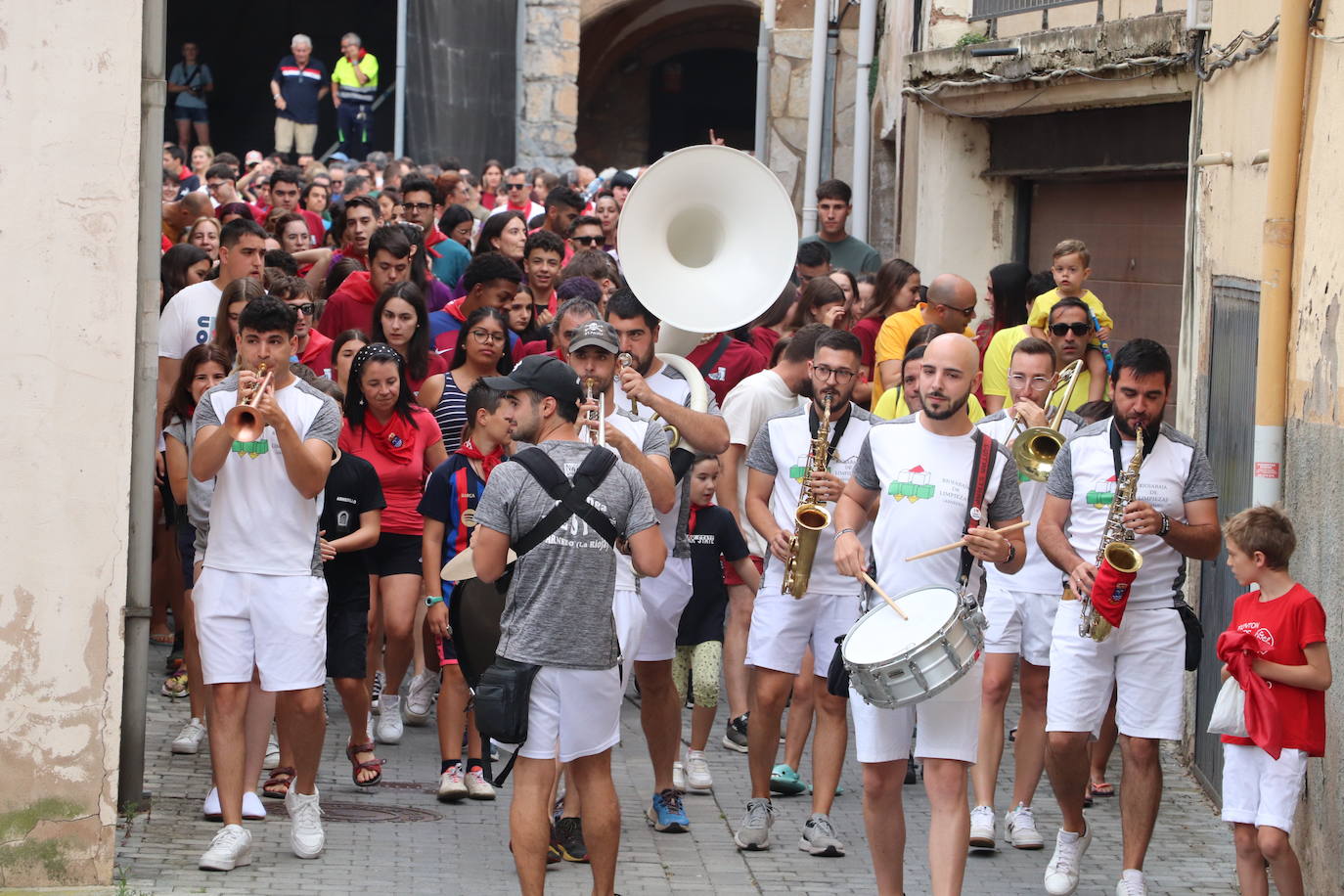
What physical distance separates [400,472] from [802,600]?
1932 millimetres

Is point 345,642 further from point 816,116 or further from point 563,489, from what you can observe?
point 816,116

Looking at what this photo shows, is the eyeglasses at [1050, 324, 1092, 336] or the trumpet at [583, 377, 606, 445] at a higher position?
the eyeglasses at [1050, 324, 1092, 336]

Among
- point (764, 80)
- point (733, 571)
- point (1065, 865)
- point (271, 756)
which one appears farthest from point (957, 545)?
point (764, 80)

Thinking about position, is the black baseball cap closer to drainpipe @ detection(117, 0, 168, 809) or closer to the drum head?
the drum head

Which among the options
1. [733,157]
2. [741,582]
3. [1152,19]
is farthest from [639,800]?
[1152,19]

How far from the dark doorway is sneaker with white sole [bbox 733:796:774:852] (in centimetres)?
2423

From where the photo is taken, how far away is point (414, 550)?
783 cm

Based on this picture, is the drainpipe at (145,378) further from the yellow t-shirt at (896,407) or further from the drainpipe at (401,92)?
the drainpipe at (401,92)

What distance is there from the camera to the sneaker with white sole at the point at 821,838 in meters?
6.79

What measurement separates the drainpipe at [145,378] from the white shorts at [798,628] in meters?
2.24

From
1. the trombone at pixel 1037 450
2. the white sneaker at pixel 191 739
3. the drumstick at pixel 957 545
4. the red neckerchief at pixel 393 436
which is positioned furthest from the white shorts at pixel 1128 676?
the white sneaker at pixel 191 739

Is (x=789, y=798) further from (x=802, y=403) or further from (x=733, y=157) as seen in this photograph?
(x=733, y=157)

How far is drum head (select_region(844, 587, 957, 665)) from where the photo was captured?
18.2 feet

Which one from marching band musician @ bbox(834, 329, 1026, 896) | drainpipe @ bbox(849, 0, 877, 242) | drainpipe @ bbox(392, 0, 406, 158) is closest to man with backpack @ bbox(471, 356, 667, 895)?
marching band musician @ bbox(834, 329, 1026, 896)
